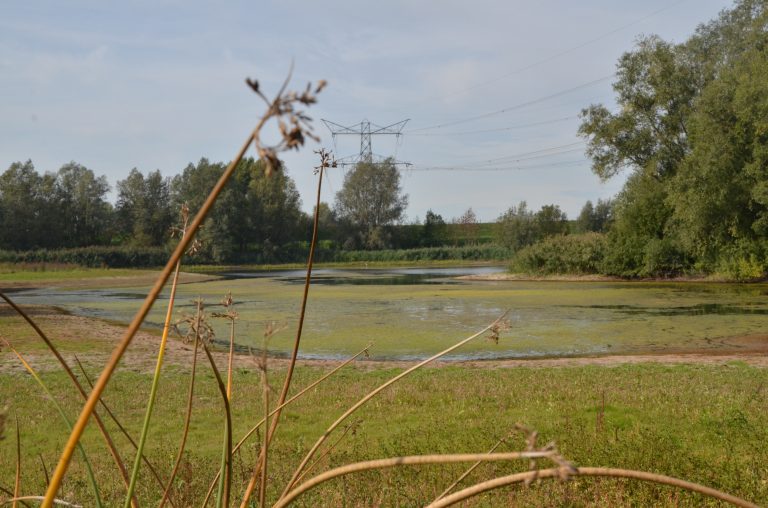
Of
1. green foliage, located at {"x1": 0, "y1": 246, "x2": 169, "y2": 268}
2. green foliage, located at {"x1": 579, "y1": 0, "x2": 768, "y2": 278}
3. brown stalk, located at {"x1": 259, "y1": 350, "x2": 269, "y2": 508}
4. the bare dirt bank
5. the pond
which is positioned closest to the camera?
brown stalk, located at {"x1": 259, "y1": 350, "x2": 269, "y2": 508}

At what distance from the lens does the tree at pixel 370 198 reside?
108062 mm

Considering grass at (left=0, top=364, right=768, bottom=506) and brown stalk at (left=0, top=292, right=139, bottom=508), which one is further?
grass at (left=0, top=364, right=768, bottom=506)

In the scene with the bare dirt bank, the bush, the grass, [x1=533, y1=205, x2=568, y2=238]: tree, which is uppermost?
[x1=533, y1=205, x2=568, y2=238]: tree

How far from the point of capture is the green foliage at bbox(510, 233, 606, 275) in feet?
150

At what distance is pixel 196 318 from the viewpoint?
197cm

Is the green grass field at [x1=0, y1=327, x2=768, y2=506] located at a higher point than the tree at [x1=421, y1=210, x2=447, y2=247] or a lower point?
lower

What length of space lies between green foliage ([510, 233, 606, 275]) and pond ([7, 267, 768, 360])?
326 inches

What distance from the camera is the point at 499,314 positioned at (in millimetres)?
23203

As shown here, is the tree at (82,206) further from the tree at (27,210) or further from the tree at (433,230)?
the tree at (433,230)

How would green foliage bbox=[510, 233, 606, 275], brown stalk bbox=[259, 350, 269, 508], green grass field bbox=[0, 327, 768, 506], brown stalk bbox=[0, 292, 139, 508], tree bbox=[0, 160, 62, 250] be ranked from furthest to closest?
tree bbox=[0, 160, 62, 250]
green foliage bbox=[510, 233, 606, 275]
green grass field bbox=[0, 327, 768, 506]
brown stalk bbox=[0, 292, 139, 508]
brown stalk bbox=[259, 350, 269, 508]

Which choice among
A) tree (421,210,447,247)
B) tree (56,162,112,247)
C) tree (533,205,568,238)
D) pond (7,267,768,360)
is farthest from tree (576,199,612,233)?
tree (56,162,112,247)

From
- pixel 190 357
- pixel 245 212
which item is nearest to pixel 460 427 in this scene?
pixel 190 357

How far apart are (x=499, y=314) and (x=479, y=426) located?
16208 mm

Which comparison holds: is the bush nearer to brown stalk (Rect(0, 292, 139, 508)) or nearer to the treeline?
the treeline
